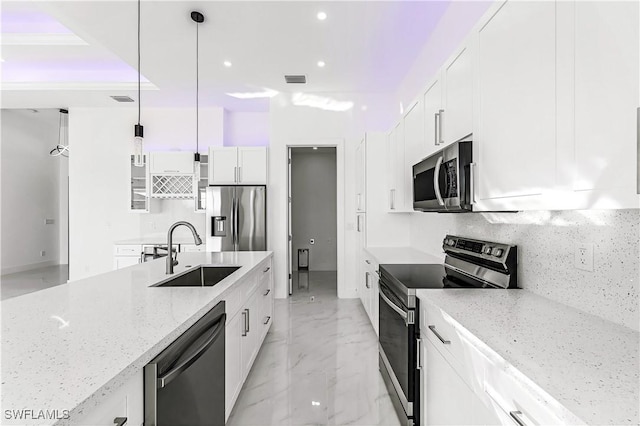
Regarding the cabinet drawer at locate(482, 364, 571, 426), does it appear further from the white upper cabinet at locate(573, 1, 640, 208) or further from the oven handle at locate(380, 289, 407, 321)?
the oven handle at locate(380, 289, 407, 321)

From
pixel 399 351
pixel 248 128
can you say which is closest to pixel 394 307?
pixel 399 351

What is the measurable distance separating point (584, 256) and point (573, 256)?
0.07 metres

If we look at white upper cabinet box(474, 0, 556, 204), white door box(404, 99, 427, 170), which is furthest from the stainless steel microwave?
white door box(404, 99, 427, 170)

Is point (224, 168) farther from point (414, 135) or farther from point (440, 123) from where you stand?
point (440, 123)

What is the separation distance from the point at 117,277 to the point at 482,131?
88.4 inches

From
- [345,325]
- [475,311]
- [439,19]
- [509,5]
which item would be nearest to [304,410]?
[475,311]

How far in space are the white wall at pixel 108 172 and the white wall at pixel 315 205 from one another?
91.0 inches

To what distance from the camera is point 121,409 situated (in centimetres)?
89

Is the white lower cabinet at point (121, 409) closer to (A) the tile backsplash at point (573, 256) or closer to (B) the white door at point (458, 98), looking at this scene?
(A) the tile backsplash at point (573, 256)

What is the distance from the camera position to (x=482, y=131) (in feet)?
5.29

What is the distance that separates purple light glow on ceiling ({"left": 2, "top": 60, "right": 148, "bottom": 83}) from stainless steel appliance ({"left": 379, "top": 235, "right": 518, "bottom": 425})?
4735 mm

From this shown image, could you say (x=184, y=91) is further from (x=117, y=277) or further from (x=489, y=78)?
(x=489, y=78)

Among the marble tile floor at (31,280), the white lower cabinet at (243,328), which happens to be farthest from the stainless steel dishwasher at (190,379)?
the marble tile floor at (31,280)

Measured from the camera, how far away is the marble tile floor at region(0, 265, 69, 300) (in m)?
5.58
